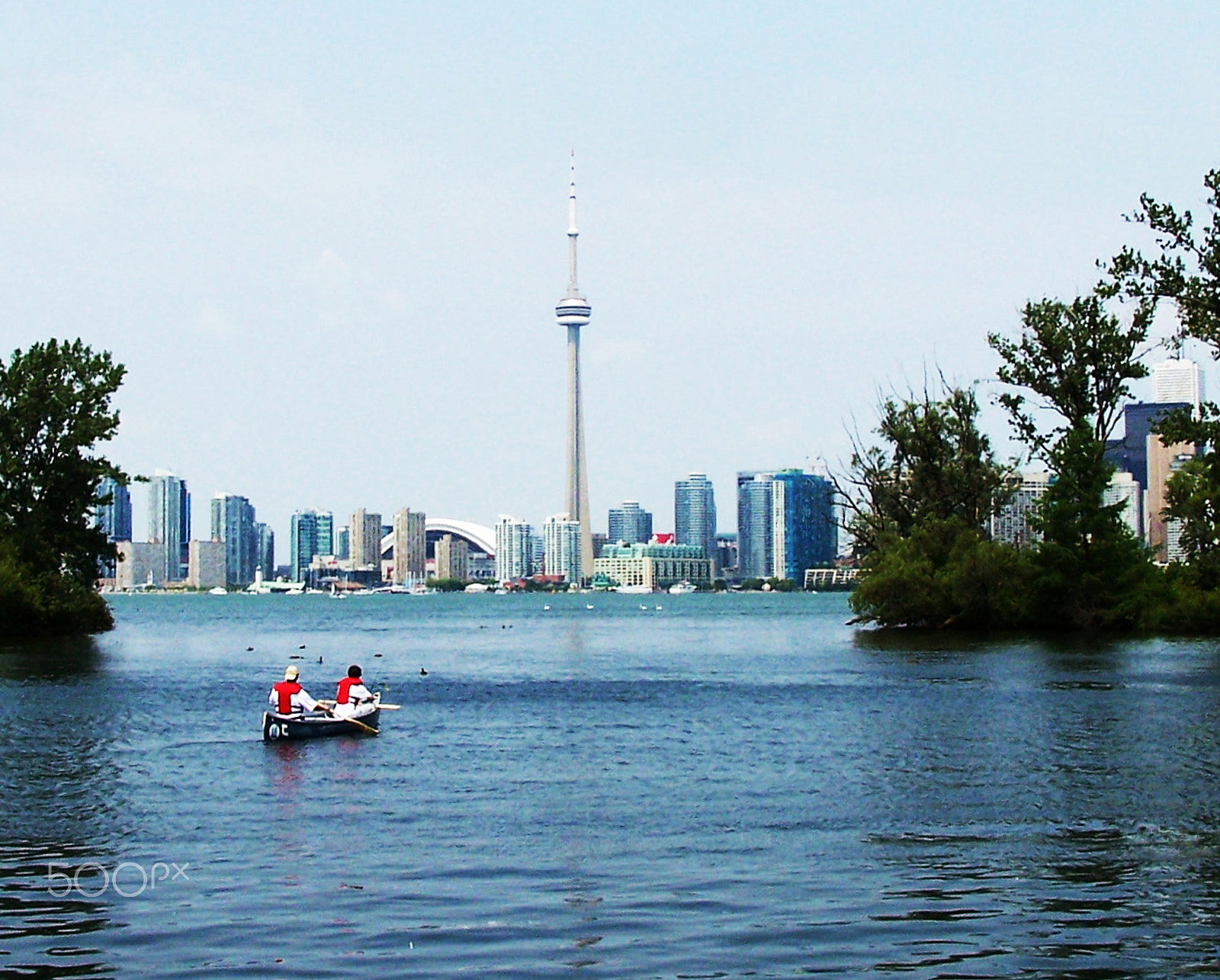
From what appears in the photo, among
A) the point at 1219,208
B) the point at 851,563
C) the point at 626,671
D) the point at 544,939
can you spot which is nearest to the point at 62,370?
the point at 626,671

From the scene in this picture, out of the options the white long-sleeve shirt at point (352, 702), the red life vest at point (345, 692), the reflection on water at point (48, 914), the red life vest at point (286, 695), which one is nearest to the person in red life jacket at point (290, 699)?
the red life vest at point (286, 695)

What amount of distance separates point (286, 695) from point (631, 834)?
16.9 meters

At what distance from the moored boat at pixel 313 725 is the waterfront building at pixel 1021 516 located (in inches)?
2140

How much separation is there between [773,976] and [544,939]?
2887mm

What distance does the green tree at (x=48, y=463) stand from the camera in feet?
292

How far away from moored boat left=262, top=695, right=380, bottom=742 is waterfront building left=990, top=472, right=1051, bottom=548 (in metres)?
54.4

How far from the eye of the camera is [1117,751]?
34.7m

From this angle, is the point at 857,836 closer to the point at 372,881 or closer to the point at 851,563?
the point at 372,881

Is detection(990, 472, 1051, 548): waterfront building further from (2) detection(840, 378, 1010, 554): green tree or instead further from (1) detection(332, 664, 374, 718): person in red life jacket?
(1) detection(332, 664, 374, 718): person in red life jacket

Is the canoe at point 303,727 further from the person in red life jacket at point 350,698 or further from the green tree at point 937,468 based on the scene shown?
the green tree at point 937,468

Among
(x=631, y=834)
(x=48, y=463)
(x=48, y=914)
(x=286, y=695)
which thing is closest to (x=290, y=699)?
(x=286, y=695)

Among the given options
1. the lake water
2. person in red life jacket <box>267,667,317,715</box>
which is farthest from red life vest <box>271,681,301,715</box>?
the lake water

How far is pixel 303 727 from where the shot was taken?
3938 centimetres

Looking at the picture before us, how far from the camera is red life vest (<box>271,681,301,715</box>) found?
129 ft
